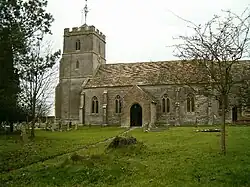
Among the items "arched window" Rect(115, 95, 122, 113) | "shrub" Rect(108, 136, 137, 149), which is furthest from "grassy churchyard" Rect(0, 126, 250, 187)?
"arched window" Rect(115, 95, 122, 113)

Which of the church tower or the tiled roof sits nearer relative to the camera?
the tiled roof

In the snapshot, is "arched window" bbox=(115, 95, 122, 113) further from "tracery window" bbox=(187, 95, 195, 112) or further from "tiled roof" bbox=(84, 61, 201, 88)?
"tracery window" bbox=(187, 95, 195, 112)

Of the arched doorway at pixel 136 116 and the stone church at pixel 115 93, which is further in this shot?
the arched doorway at pixel 136 116

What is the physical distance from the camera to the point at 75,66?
5150cm

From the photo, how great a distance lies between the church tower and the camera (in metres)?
50.6

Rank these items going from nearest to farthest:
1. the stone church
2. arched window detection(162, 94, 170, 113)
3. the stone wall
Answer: the stone wall, the stone church, arched window detection(162, 94, 170, 113)

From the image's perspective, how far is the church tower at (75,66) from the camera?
50.6 metres

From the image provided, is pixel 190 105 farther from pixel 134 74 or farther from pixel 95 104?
pixel 95 104

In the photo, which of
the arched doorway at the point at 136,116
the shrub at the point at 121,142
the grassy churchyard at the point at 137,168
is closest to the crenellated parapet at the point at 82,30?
the arched doorway at the point at 136,116

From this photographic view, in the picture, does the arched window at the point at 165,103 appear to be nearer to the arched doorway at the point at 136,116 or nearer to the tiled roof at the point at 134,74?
the tiled roof at the point at 134,74

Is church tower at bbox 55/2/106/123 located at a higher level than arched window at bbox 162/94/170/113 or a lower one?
higher

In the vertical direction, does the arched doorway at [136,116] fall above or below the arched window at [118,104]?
below

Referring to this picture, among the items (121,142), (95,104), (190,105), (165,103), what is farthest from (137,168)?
(95,104)

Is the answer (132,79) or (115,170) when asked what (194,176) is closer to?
(115,170)
